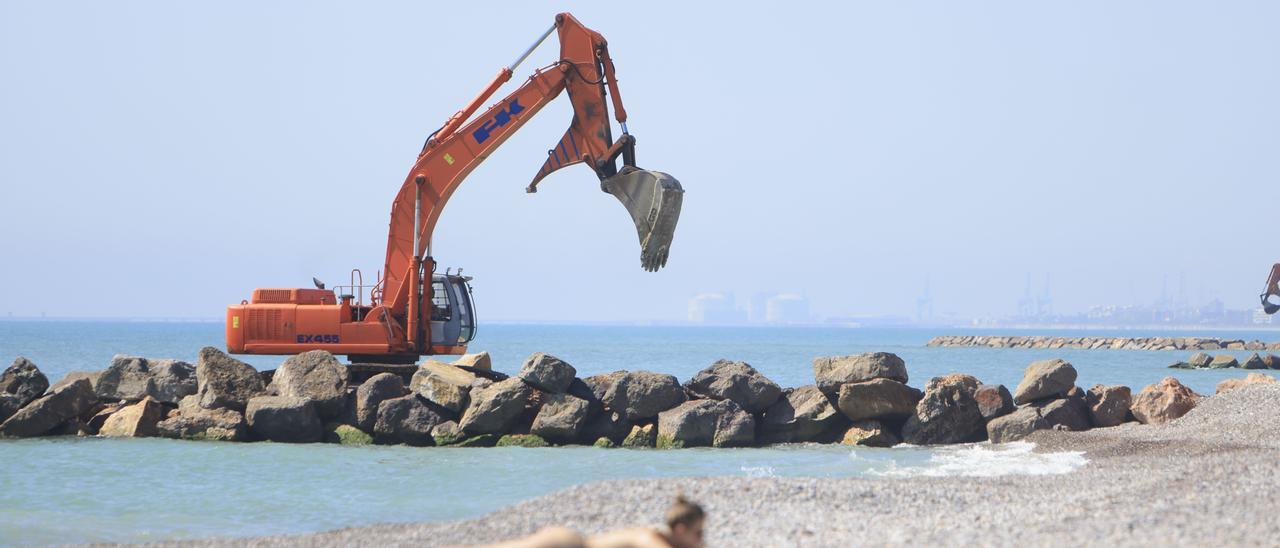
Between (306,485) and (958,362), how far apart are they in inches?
2222

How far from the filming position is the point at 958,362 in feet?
226

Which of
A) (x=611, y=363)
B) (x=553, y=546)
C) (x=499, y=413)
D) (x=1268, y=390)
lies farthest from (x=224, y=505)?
(x=611, y=363)

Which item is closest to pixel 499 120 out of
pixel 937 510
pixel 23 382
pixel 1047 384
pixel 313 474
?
pixel 313 474

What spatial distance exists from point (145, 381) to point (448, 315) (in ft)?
16.3

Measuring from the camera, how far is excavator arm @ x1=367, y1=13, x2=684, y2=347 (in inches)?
844

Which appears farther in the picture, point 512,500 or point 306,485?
point 306,485

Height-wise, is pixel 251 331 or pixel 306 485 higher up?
pixel 251 331

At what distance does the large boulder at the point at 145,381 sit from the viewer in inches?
854

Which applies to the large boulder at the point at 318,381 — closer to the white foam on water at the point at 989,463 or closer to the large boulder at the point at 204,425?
the large boulder at the point at 204,425

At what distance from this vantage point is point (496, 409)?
774 inches

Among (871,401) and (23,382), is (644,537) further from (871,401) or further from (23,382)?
(23,382)

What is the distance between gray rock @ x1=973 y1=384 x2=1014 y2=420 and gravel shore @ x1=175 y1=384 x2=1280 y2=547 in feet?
17.9

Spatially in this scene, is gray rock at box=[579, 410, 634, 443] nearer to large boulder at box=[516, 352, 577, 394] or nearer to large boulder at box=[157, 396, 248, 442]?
large boulder at box=[516, 352, 577, 394]

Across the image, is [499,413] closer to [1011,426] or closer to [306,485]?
[306,485]
